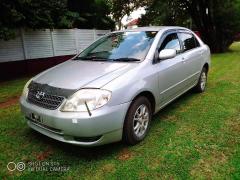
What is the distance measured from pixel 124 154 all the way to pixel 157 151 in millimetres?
446

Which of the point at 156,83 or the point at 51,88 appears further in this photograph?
the point at 156,83

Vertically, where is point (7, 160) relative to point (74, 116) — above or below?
below

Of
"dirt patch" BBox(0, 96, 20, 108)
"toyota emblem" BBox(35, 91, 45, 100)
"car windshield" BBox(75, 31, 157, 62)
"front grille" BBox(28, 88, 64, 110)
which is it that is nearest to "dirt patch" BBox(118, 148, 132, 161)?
"front grille" BBox(28, 88, 64, 110)

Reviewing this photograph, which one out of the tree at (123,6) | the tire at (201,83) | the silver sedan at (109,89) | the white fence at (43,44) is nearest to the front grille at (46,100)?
the silver sedan at (109,89)

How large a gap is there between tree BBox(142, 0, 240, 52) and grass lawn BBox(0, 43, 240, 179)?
1259cm

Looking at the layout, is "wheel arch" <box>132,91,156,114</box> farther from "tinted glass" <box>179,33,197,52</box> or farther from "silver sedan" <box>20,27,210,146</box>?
"tinted glass" <box>179,33,197,52</box>

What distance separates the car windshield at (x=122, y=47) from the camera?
4.47m

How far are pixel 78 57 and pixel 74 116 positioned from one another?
6.54 ft

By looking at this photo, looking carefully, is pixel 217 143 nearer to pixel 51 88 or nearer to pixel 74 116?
pixel 74 116

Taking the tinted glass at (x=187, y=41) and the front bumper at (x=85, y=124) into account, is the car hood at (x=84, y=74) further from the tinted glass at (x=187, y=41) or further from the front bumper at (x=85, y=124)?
the tinted glass at (x=187, y=41)

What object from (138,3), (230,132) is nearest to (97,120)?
(230,132)

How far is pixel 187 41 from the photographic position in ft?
19.4

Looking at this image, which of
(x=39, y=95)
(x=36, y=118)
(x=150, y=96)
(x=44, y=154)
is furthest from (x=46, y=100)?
(x=150, y=96)

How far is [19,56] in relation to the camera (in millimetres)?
10734
